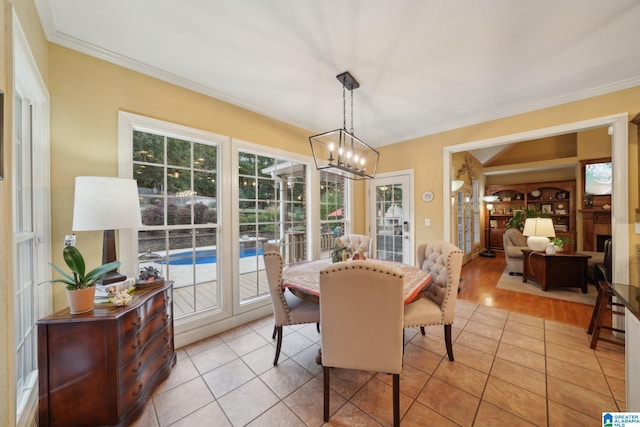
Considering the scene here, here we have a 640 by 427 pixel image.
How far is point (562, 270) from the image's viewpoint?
12.3 ft

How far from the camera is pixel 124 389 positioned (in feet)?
4.59

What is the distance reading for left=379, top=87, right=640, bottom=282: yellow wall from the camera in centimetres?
229

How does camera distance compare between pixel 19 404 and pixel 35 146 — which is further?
pixel 35 146

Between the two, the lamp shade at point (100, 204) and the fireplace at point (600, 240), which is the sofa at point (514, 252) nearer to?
the fireplace at point (600, 240)

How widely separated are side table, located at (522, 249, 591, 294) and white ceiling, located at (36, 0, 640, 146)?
2.65 m

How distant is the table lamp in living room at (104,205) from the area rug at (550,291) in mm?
5320

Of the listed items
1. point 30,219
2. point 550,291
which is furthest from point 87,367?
point 550,291

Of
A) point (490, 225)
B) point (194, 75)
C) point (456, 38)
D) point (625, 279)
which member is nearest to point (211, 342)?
point (194, 75)

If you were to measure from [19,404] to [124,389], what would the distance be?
537 mm

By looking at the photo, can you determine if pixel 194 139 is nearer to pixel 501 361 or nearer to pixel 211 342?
pixel 211 342

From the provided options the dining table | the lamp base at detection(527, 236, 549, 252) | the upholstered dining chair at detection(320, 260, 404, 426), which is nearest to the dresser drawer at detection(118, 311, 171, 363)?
the dining table

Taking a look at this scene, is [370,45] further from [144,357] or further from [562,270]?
[562,270]

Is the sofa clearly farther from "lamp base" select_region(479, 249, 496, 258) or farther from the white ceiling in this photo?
the white ceiling

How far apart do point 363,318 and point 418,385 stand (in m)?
0.92
